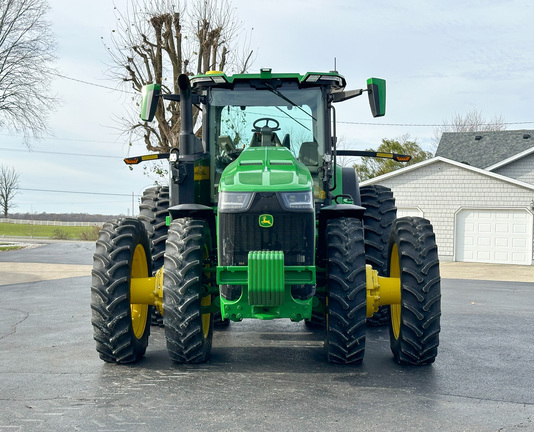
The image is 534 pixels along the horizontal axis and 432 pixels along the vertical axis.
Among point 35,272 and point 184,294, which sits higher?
point 184,294

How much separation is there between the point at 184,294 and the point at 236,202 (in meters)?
0.97

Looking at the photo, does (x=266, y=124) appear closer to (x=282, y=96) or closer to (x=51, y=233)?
(x=282, y=96)

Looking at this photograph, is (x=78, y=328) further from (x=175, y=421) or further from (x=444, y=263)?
(x=444, y=263)

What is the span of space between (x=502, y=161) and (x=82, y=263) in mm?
17819

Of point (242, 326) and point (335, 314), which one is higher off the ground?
point (335, 314)

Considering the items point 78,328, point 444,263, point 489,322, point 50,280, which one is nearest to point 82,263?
point 50,280

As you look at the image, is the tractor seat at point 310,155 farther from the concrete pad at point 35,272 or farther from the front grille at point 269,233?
the concrete pad at point 35,272

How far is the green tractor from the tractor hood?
1 centimetres

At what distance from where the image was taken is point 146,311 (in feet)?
23.2

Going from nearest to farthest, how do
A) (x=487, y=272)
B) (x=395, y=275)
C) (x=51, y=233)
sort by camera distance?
(x=395, y=275) < (x=487, y=272) < (x=51, y=233)

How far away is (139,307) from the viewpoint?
7145mm

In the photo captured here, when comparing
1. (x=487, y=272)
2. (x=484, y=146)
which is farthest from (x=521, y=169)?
(x=487, y=272)

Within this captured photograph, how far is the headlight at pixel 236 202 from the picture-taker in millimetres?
5945

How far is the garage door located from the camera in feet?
80.7
